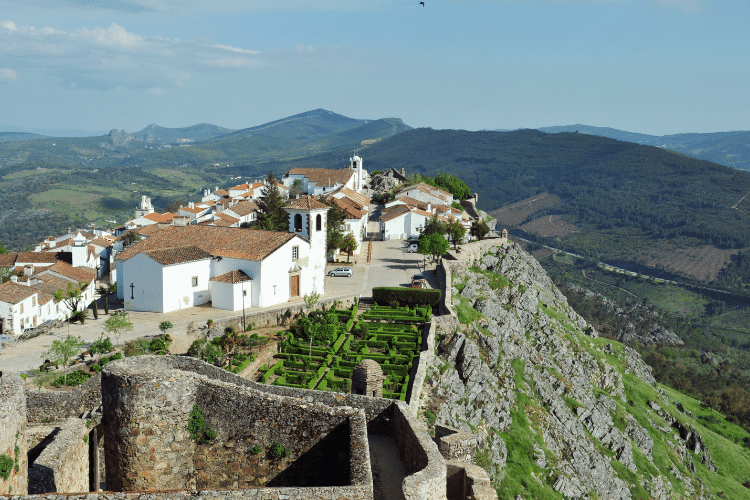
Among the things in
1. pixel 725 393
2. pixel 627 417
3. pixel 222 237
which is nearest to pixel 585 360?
pixel 627 417

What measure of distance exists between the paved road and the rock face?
5.95 m

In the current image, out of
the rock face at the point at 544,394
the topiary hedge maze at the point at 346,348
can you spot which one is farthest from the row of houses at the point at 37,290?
the rock face at the point at 544,394

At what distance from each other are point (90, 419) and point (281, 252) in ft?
95.3

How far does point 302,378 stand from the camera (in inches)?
1272

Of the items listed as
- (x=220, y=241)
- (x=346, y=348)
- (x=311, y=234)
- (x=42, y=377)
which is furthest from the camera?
(x=311, y=234)

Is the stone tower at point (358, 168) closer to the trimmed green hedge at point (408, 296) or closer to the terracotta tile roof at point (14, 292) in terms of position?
the trimmed green hedge at point (408, 296)

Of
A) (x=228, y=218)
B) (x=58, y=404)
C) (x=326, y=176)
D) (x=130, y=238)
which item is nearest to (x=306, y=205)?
(x=58, y=404)

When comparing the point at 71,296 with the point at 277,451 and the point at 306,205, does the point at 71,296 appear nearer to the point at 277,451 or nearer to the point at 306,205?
the point at 306,205

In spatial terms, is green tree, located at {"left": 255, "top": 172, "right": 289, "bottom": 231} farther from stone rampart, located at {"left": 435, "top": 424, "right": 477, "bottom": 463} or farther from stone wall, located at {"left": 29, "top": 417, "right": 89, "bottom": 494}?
stone wall, located at {"left": 29, "top": 417, "right": 89, "bottom": 494}

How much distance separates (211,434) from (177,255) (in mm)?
33504

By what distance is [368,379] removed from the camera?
750 inches

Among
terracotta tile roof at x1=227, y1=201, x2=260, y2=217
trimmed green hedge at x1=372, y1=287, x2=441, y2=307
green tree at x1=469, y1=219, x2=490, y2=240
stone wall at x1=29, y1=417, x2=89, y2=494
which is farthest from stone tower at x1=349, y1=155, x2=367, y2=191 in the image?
stone wall at x1=29, y1=417, x2=89, y2=494

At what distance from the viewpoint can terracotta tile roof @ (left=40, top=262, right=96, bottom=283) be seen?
220 ft

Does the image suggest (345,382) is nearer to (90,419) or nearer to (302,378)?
(302,378)
